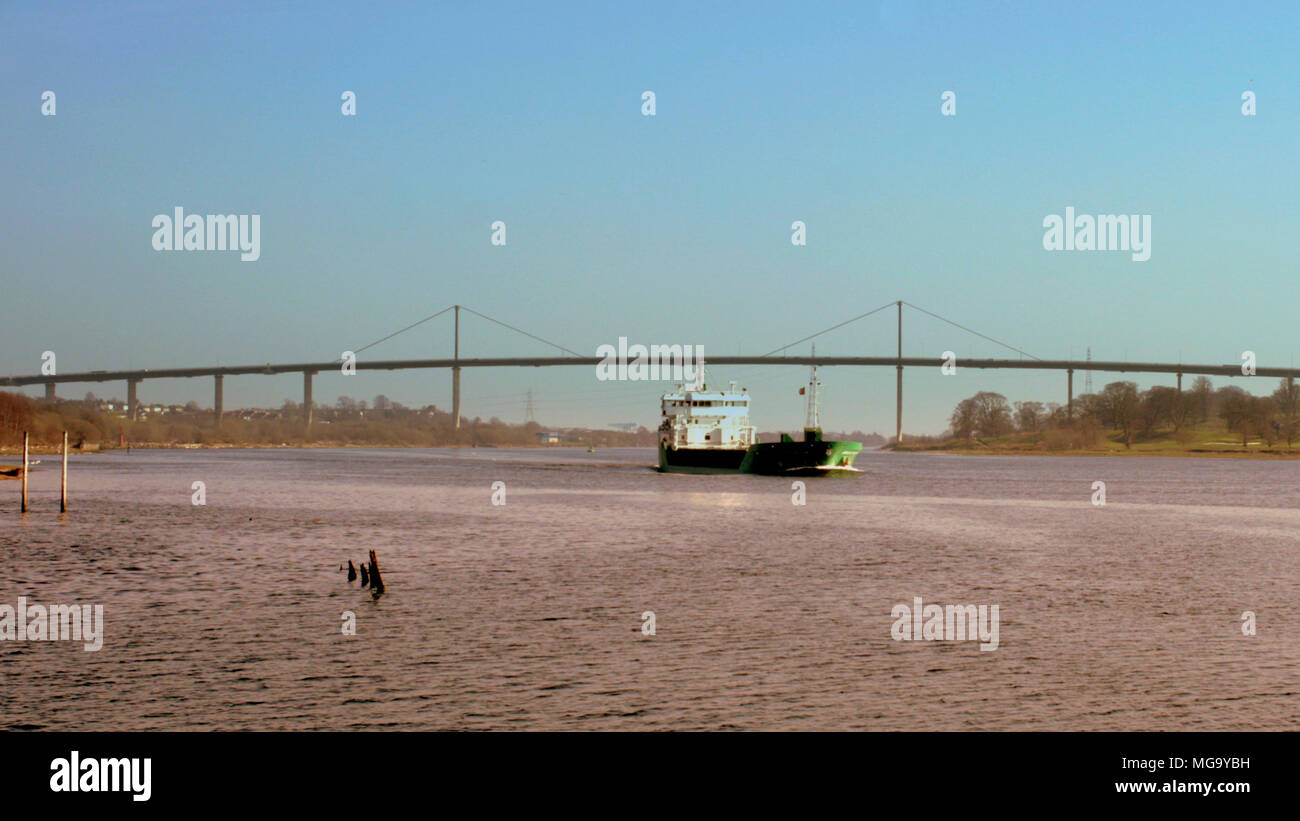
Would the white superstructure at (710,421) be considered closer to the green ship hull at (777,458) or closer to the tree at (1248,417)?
the green ship hull at (777,458)

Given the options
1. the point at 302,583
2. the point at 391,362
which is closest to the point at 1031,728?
the point at 302,583

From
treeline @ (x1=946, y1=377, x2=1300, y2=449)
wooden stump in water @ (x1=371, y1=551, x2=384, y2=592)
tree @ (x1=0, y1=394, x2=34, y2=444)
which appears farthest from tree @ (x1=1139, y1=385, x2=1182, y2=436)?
wooden stump in water @ (x1=371, y1=551, x2=384, y2=592)

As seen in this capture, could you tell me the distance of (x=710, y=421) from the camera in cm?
10100

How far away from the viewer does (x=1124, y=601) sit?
25.3 m

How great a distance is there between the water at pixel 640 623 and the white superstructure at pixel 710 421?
48715mm

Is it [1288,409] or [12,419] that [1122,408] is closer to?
[1288,409]

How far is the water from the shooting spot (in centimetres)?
1477

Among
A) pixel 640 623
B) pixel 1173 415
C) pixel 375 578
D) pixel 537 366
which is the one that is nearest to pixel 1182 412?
pixel 1173 415

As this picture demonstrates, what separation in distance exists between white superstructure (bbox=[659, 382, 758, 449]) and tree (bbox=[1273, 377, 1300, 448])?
10949cm

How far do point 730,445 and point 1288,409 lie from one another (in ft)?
390

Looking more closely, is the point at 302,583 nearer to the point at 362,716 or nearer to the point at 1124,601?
the point at 362,716

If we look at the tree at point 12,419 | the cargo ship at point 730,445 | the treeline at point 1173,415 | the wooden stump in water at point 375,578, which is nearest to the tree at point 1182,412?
the treeline at point 1173,415

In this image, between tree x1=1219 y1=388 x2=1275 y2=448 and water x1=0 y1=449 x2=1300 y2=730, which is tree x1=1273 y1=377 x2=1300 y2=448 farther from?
water x1=0 y1=449 x2=1300 y2=730
